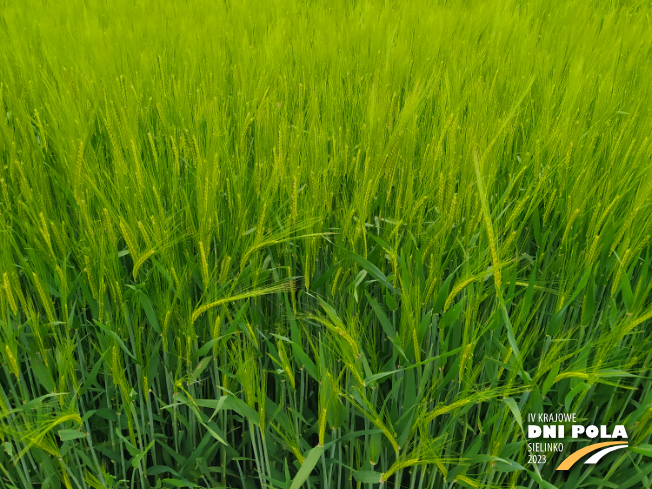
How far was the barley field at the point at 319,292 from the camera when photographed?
0.62m

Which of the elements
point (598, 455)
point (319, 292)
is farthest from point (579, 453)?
point (319, 292)

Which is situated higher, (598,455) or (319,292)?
(319,292)

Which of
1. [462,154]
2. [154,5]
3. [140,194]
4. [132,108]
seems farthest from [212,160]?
[154,5]

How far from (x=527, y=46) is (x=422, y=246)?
0.84 m

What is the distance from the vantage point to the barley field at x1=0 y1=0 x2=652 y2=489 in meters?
0.62

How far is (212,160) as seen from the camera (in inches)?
26.1

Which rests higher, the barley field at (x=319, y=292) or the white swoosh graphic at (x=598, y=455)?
the barley field at (x=319, y=292)

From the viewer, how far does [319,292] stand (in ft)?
2.57

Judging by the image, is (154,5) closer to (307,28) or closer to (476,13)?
(307,28)

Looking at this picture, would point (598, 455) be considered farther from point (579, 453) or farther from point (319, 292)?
point (319, 292)

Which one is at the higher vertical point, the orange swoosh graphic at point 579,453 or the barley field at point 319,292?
the barley field at point 319,292

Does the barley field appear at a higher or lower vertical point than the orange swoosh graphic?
higher

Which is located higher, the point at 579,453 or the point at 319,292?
the point at 319,292

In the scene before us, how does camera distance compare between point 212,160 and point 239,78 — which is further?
point 239,78
